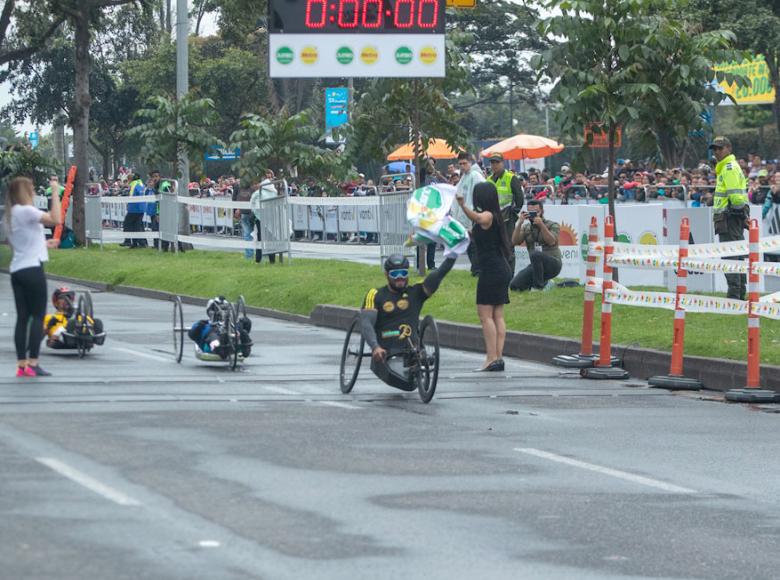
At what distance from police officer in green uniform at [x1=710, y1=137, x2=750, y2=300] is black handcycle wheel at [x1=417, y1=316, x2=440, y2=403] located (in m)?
7.46

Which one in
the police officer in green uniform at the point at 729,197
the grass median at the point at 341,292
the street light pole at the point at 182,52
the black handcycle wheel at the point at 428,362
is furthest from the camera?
the street light pole at the point at 182,52

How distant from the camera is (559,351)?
58.3 ft

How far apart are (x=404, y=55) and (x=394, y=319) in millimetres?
12759

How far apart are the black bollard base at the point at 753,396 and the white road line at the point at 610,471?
3.97m

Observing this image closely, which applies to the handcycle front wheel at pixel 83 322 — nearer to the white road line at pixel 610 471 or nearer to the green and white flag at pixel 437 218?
the green and white flag at pixel 437 218

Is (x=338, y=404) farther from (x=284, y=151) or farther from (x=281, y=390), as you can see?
(x=284, y=151)

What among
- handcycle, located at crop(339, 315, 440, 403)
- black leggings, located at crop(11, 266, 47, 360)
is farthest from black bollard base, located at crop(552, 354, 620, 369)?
black leggings, located at crop(11, 266, 47, 360)

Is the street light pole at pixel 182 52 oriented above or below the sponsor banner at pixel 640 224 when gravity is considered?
above

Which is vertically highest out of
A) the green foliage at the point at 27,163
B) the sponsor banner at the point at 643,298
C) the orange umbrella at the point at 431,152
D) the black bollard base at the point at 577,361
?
the orange umbrella at the point at 431,152

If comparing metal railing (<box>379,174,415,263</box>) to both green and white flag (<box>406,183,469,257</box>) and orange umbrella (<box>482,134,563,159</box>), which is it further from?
orange umbrella (<box>482,134,563,159</box>)

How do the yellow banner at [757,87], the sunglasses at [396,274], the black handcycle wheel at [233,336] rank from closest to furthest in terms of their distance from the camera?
the sunglasses at [396,274], the black handcycle wheel at [233,336], the yellow banner at [757,87]

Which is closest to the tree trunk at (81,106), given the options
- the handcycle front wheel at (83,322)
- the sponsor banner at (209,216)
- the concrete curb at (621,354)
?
the sponsor banner at (209,216)

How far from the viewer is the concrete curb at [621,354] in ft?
51.0

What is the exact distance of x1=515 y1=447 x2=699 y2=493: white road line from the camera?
388 inches
